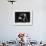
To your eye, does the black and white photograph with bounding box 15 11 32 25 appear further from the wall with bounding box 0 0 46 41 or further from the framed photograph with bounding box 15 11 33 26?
the wall with bounding box 0 0 46 41

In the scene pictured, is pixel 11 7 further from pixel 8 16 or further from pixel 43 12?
pixel 43 12

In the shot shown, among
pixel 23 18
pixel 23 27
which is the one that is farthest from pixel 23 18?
pixel 23 27

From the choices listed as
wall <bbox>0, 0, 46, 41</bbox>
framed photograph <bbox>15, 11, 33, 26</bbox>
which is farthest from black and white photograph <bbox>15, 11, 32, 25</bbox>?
wall <bbox>0, 0, 46, 41</bbox>

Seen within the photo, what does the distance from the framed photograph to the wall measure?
10cm

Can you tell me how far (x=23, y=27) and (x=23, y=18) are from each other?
0.28 metres

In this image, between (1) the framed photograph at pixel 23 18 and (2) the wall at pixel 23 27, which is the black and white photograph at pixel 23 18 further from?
(2) the wall at pixel 23 27

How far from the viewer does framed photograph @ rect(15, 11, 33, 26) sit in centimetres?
446

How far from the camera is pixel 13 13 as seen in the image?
179 inches

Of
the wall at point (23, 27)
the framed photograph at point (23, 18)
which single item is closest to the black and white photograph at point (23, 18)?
the framed photograph at point (23, 18)

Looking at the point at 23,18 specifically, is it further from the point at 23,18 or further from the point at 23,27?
the point at 23,27

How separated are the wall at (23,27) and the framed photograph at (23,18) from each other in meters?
0.10

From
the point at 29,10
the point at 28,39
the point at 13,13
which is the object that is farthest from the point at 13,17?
the point at 28,39

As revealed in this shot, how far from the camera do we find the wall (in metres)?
4.44

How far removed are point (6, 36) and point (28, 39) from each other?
0.75 meters
